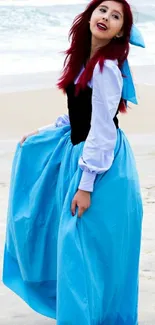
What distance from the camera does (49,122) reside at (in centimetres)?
796

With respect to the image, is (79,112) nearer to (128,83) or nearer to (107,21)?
(128,83)

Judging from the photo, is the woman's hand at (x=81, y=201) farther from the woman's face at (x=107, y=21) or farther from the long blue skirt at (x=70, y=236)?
the woman's face at (x=107, y=21)

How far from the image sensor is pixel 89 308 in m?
2.86

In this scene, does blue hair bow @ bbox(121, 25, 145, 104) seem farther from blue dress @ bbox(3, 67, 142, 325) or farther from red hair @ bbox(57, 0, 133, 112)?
blue dress @ bbox(3, 67, 142, 325)

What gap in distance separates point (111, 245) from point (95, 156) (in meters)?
0.34

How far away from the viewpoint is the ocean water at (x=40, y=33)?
1095 centimetres

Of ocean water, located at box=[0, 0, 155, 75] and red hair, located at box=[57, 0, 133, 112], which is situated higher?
red hair, located at box=[57, 0, 133, 112]

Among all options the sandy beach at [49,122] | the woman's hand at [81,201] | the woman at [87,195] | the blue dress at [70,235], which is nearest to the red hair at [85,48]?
the woman at [87,195]

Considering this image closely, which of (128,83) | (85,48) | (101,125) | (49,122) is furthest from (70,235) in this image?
(49,122)

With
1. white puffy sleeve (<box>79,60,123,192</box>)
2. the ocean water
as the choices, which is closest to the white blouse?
white puffy sleeve (<box>79,60,123,192</box>)

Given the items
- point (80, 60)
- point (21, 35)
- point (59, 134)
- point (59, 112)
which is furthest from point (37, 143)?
point (21, 35)

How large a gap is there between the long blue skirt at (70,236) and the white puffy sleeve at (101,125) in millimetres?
64

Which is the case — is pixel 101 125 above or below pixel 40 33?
above

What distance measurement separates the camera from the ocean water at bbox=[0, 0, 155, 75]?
10945mm
